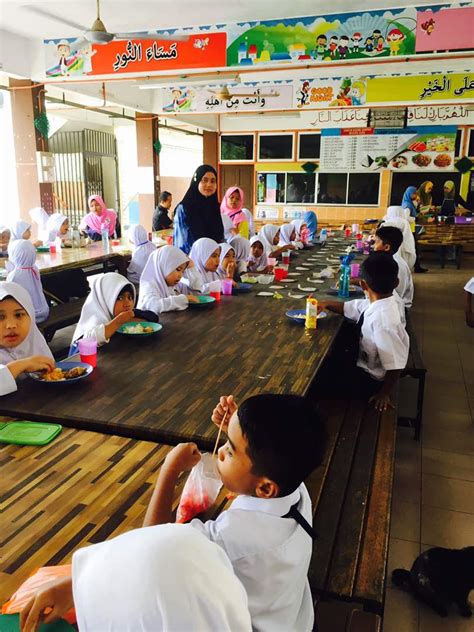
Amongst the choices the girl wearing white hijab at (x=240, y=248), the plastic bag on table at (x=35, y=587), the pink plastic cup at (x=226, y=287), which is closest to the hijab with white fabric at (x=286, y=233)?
the girl wearing white hijab at (x=240, y=248)

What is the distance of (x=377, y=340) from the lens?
293 cm

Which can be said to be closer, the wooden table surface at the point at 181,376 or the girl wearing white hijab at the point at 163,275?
the wooden table surface at the point at 181,376

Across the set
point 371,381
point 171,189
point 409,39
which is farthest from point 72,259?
point 171,189

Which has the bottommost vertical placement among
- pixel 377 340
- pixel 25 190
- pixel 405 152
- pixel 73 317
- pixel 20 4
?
pixel 73 317

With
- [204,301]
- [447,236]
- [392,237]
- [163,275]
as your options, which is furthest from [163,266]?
[447,236]

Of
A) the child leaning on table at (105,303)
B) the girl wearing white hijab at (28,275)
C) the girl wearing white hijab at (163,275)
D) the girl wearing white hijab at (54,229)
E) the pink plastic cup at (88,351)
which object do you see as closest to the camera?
the pink plastic cup at (88,351)

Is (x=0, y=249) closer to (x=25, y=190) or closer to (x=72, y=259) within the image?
(x=72, y=259)

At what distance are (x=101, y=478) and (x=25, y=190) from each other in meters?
7.81

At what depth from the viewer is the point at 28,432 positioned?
1.74m

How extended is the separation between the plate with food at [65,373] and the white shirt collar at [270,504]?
1.23m

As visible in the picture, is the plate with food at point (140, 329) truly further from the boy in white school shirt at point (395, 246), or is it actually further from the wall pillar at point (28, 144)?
the wall pillar at point (28, 144)

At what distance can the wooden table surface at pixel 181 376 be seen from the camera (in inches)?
74.4

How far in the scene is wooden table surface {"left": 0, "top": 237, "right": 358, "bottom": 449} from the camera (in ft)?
6.20

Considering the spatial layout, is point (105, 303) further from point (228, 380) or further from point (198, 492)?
point (198, 492)
